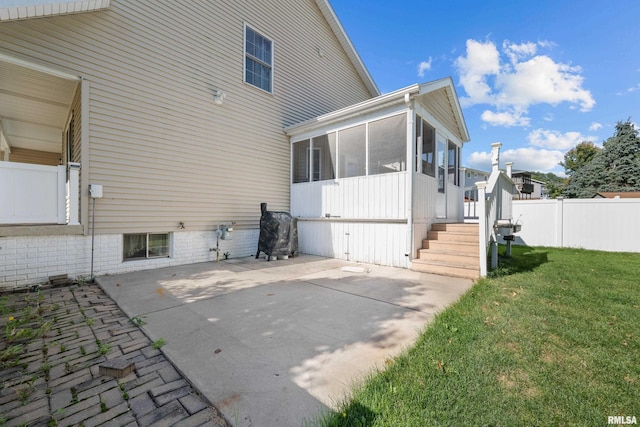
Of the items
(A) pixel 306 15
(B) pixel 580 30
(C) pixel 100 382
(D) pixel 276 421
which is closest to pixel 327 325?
(D) pixel 276 421

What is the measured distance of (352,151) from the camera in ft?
21.3

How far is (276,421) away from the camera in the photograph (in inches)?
57.7

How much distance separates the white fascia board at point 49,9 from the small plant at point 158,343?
500 centimetres

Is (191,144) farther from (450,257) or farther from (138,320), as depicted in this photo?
(450,257)

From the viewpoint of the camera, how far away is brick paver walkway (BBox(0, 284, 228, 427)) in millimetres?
1518

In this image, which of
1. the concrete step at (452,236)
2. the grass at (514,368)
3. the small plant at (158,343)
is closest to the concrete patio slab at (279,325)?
the small plant at (158,343)

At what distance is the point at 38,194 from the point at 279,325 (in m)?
4.83

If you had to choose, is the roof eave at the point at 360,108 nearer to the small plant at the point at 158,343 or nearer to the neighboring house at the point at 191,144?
the neighboring house at the point at 191,144

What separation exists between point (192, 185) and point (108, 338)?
4.16m

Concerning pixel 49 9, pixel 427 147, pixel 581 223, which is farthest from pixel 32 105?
pixel 581 223

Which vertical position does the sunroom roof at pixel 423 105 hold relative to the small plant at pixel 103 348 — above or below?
above

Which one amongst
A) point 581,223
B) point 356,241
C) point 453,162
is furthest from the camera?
point 581,223

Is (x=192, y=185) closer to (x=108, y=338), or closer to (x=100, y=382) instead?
(x=108, y=338)

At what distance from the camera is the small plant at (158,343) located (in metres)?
2.31
